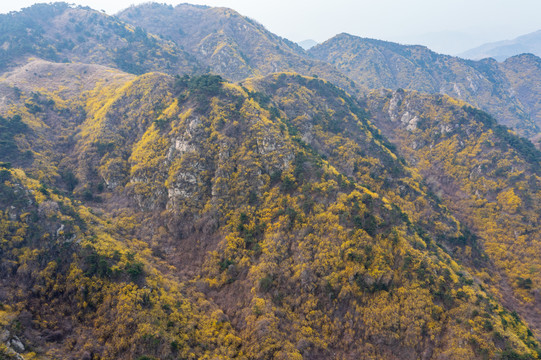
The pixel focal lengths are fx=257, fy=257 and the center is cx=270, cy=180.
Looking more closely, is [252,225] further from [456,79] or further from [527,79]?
[527,79]

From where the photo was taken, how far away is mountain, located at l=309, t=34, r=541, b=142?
498ft

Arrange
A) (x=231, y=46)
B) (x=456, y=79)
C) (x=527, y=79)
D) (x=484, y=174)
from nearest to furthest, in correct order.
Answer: (x=484, y=174), (x=231, y=46), (x=527, y=79), (x=456, y=79)

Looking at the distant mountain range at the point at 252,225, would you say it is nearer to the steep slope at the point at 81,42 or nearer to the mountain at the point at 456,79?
the steep slope at the point at 81,42

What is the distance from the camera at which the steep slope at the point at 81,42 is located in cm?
11681

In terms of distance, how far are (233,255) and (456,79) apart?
202 metres

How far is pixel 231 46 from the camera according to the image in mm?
156625

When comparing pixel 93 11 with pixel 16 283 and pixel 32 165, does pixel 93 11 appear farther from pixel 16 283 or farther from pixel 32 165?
pixel 16 283

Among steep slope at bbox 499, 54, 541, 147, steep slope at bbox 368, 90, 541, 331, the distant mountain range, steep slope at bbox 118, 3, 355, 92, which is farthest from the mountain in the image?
the distant mountain range

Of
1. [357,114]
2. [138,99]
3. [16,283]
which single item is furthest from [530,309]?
[138,99]

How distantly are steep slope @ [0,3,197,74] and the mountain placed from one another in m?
126

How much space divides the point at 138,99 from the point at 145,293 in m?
58.8

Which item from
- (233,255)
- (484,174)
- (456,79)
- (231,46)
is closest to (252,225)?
(233,255)

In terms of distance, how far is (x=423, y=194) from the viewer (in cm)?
6394

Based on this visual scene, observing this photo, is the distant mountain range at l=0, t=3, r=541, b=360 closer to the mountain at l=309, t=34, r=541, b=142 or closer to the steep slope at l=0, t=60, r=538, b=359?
the steep slope at l=0, t=60, r=538, b=359
